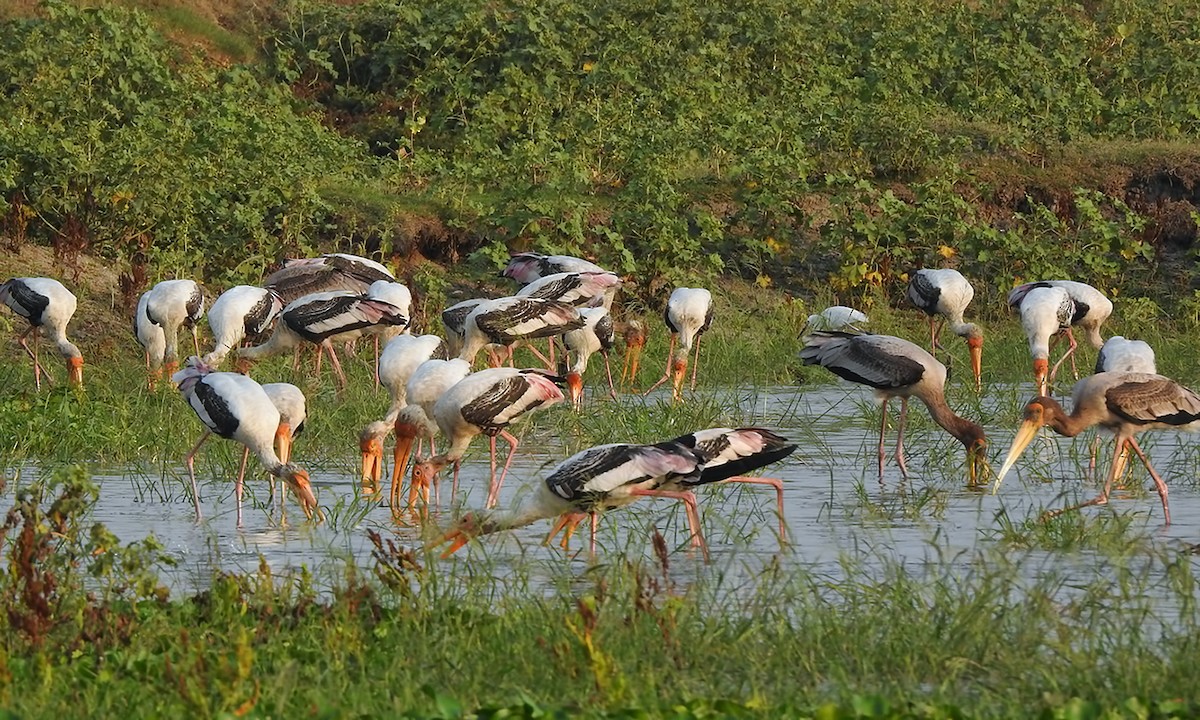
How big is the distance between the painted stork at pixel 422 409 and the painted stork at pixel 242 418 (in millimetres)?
505

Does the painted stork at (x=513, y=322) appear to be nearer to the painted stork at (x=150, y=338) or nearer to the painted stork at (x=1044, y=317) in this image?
the painted stork at (x=150, y=338)

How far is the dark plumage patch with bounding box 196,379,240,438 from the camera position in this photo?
8.40 metres

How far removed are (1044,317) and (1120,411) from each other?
396cm

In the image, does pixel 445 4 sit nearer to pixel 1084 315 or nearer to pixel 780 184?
pixel 780 184

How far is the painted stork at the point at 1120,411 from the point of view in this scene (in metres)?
8.49

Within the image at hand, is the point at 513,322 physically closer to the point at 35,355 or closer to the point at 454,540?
the point at 35,355

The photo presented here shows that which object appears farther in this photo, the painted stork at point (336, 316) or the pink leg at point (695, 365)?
the pink leg at point (695, 365)

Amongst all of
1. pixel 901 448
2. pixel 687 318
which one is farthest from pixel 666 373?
pixel 901 448

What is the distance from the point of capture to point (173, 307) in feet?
41.5

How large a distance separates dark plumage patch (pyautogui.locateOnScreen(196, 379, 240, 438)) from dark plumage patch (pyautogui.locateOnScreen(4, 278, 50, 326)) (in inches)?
172

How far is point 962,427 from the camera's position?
365 inches

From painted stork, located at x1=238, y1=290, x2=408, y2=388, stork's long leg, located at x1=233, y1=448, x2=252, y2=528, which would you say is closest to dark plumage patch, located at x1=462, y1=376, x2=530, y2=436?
stork's long leg, located at x1=233, y1=448, x2=252, y2=528

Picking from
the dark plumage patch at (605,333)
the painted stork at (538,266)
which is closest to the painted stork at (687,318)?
the dark plumage patch at (605,333)

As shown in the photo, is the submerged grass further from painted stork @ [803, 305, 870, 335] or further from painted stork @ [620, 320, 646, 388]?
painted stork @ [803, 305, 870, 335]
